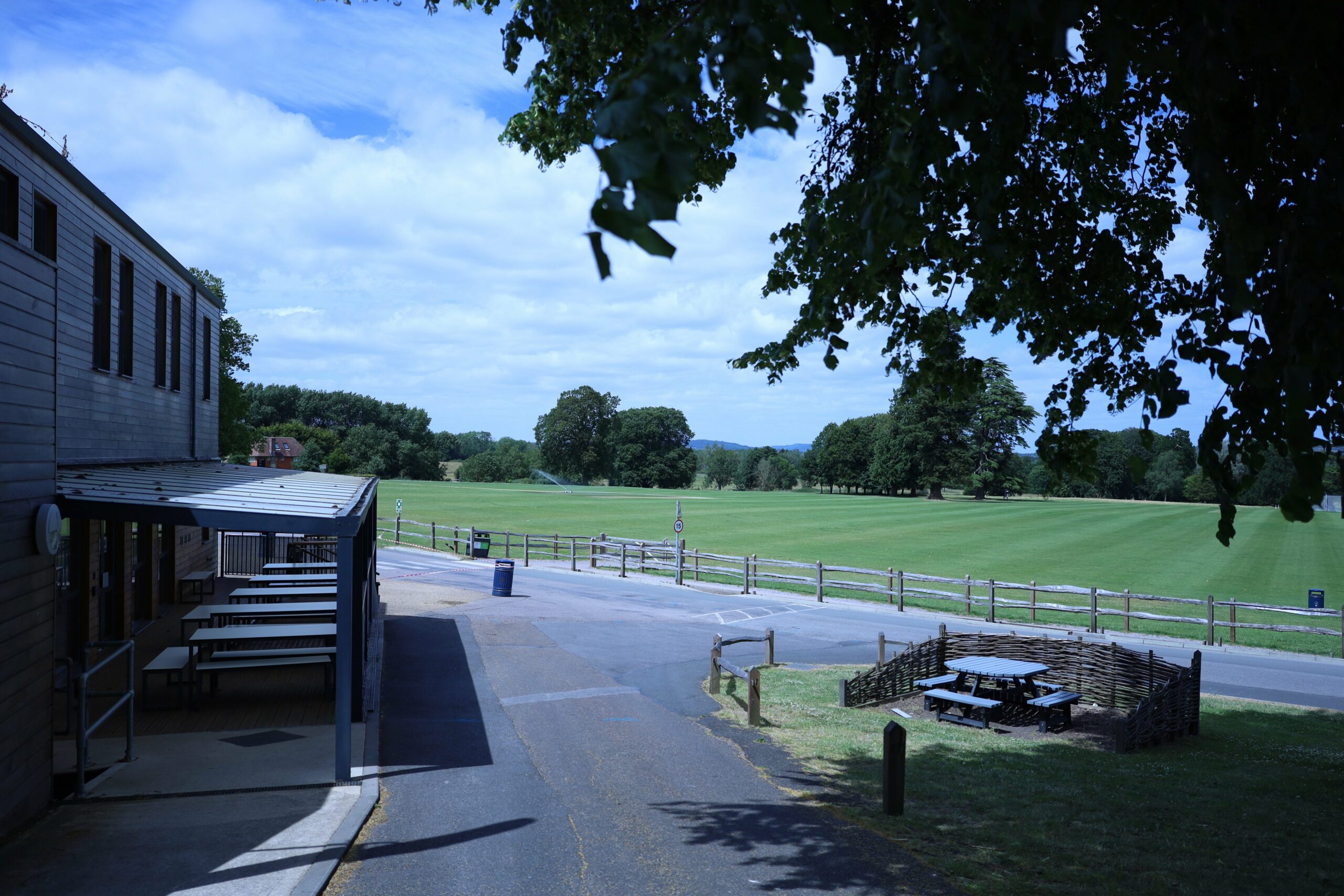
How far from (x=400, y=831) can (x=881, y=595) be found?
24.1m

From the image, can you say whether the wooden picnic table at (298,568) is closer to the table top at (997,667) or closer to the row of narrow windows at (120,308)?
the row of narrow windows at (120,308)

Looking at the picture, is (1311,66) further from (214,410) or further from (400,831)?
(214,410)

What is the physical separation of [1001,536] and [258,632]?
165ft

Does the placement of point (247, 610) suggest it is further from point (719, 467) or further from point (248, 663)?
point (719, 467)

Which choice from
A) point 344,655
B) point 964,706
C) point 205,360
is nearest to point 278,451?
point 205,360

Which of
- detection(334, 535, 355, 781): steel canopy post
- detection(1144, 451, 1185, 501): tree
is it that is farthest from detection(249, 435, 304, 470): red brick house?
detection(1144, 451, 1185, 501): tree

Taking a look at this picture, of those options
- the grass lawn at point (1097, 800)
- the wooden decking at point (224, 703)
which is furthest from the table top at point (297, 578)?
the grass lawn at point (1097, 800)

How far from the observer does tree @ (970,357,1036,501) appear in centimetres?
9694

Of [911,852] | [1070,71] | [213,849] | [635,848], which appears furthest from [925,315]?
[213,849]

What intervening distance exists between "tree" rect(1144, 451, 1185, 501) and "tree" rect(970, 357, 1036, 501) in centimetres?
3029

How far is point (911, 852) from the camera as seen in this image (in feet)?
23.7

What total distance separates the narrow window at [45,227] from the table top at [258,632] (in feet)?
16.6

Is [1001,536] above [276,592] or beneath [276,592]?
beneath

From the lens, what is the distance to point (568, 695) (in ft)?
44.8
